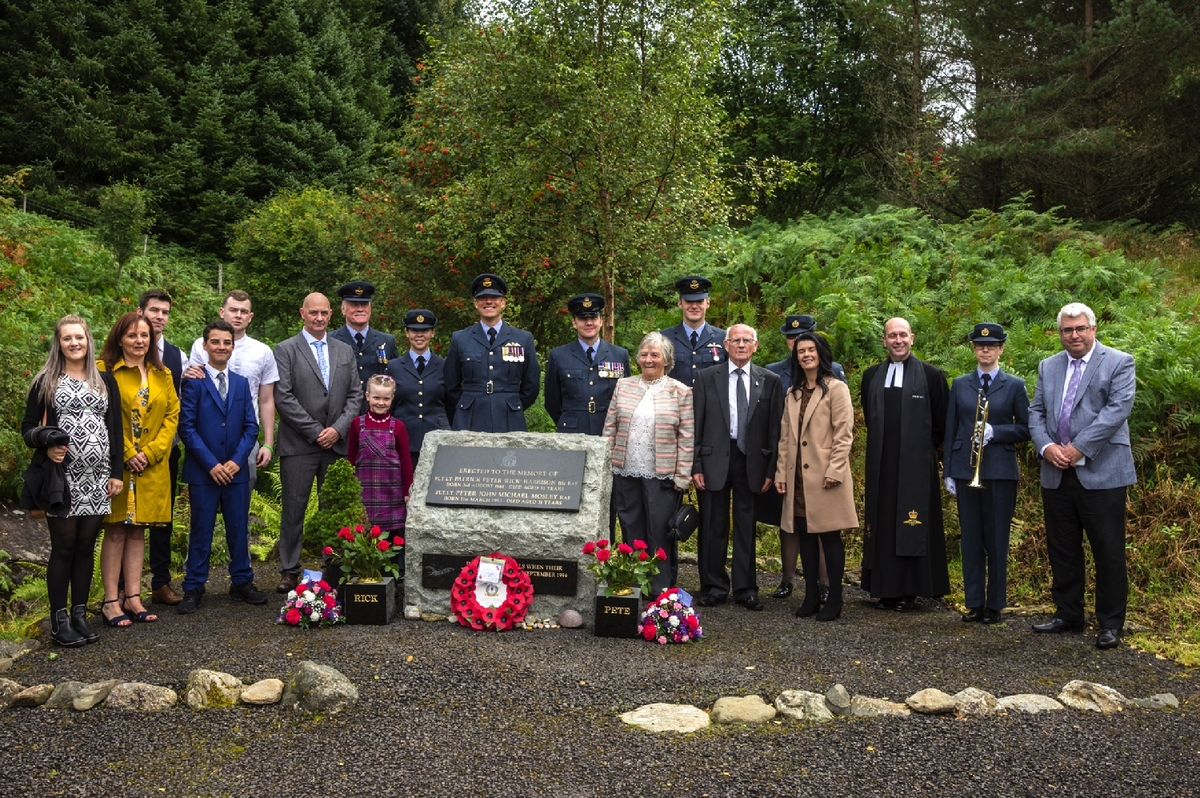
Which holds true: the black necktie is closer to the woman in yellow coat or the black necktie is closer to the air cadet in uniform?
the air cadet in uniform

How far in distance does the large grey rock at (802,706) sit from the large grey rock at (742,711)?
7cm

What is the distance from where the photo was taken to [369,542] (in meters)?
6.55

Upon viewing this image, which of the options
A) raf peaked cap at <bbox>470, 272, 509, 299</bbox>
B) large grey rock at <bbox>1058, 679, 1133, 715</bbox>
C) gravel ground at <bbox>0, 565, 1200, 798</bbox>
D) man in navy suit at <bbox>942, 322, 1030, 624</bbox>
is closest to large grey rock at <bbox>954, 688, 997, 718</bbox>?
gravel ground at <bbox>0, 565, 1200, 798</bbox>

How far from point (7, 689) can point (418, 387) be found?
356cm

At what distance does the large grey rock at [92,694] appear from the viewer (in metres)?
4.92

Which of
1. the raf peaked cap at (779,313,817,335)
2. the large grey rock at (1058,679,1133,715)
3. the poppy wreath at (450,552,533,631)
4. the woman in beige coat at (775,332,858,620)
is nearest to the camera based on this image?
the large grey rock at (1058,679,1133,715)

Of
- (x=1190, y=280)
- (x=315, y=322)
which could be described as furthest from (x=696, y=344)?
(x=1190, y=280)

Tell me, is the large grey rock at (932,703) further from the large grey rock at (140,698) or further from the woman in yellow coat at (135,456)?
the woman in yellow coat at (135,456)

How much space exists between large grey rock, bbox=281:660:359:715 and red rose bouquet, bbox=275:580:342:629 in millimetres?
1268

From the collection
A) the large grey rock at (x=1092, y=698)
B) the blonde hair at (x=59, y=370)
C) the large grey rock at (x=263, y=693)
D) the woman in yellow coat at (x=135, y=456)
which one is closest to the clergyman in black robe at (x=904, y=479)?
the large grey rock at (x=1092, y=698)

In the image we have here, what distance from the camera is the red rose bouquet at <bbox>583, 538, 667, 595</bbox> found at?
249 inches

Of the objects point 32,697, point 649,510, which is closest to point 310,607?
point 32,697

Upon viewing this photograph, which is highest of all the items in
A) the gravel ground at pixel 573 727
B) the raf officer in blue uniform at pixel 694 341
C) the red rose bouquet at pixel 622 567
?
Result: the raf officer in blue uniform at pixel 694 341

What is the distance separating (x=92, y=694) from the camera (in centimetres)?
497
